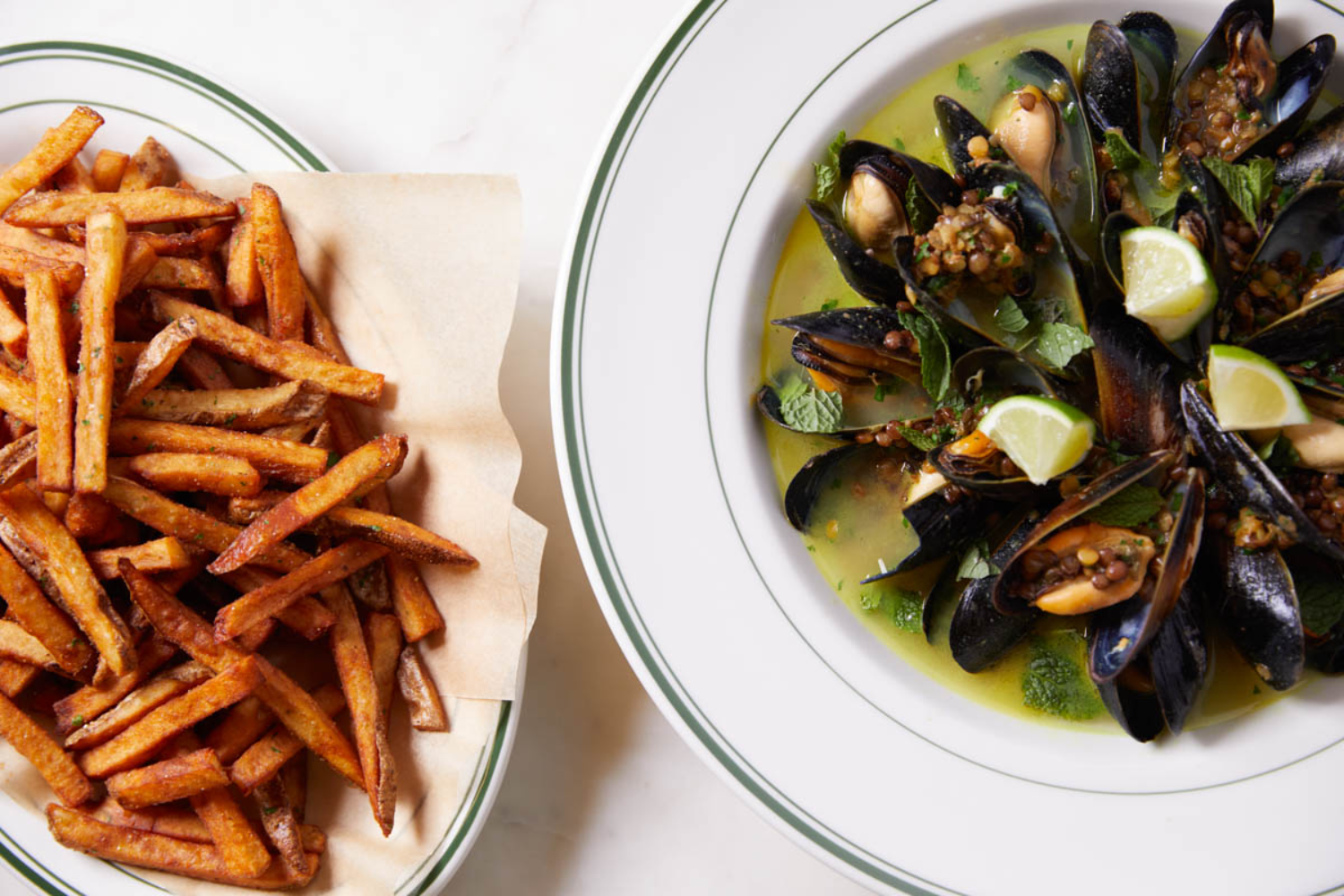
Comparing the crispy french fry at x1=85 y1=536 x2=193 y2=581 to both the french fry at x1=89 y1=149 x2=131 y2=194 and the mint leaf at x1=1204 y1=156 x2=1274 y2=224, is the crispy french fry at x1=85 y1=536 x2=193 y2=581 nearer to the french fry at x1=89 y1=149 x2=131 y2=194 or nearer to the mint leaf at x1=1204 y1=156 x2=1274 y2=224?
the french fry at x1=89 y1=149 x2=131 y2=194

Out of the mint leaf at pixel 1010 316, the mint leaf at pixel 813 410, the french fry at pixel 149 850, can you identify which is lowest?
the french fry at pixel 149 850

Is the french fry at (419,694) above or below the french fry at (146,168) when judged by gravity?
below

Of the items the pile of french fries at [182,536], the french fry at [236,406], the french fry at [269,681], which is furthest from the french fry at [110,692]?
the french fry at [236,406]

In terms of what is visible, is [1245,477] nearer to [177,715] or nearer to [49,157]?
[177,715]

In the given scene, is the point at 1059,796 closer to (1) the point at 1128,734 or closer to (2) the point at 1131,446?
(1) the point at 1128,734

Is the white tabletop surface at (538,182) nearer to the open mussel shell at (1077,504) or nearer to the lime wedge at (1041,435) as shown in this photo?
the open mussel shell at (1077,504)

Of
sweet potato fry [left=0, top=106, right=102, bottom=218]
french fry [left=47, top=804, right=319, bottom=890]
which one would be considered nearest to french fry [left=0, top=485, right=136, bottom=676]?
french fry [left=47, top=804, right=319, bottom=890]
